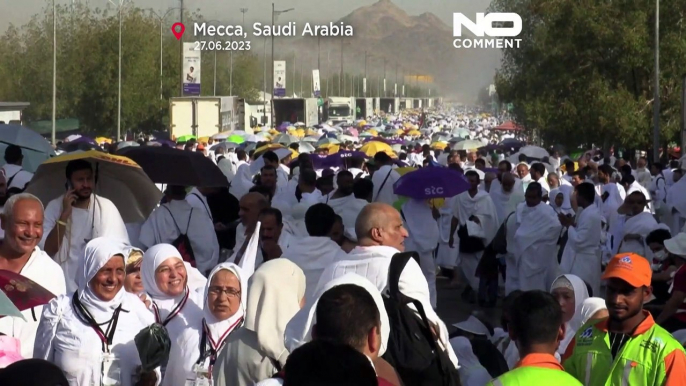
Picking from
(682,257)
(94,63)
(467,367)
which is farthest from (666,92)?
(94,63)

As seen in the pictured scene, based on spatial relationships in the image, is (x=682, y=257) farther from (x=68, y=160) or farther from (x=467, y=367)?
(x=68, y=160)

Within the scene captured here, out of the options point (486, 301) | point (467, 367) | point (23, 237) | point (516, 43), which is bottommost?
point (486, 301)

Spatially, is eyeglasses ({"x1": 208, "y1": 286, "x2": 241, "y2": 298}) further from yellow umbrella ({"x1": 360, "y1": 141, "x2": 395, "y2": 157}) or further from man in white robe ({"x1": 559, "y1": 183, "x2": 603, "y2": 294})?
yellow umbrella ({"x1": 360, "y1": 141, "x2": 395, "y2": 157})

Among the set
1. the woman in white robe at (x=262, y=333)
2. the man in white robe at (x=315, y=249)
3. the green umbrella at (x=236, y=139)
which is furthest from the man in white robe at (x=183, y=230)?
the green umbrella at (x=236, y=139)

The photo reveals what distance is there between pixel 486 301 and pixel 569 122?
649 inches

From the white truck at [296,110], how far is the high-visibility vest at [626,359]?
7372 centimetres

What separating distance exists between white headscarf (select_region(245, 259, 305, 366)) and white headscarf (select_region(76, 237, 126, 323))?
2.18ft

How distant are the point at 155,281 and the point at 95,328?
0.85 m

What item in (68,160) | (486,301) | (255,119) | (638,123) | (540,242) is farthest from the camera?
(255,119)

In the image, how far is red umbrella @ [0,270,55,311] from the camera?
18.0 feet

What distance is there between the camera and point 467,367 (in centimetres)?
644

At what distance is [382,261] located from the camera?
5660 mm

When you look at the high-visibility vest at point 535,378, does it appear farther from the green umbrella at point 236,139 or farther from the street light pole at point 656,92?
the green umbrella at point 236,139

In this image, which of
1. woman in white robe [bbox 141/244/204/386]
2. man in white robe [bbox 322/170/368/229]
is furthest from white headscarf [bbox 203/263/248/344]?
man in white robe [bbox 322/170/368/229]
